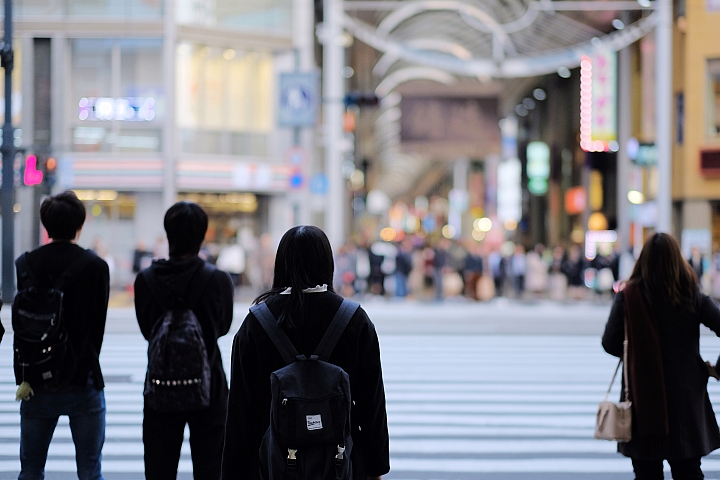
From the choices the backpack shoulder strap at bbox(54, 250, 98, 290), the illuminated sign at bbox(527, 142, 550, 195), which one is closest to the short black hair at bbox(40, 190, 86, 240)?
the backpack shoulder strap at bbox(54, 250, 98, 290)

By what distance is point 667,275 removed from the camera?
454 cm

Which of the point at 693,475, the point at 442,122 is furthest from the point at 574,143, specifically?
the point at 693,475

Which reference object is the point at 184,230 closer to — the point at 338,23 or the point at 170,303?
the point at 170,303

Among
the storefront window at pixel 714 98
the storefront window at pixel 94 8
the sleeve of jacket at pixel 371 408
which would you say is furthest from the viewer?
the storefront window at pixel 94 8

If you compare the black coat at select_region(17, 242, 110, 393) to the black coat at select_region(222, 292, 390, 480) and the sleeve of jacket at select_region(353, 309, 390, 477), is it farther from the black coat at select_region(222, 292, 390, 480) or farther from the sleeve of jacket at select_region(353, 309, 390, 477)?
the sleeve of jacket at select_region(353, 309, 390, 477)

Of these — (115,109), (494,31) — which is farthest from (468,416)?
(494,31)

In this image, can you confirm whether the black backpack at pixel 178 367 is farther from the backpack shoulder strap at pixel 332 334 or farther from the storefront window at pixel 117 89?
the storefront window at pixel 117 89

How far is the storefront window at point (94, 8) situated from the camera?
3041 cm

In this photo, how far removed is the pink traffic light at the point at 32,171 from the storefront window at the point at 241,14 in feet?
39.1

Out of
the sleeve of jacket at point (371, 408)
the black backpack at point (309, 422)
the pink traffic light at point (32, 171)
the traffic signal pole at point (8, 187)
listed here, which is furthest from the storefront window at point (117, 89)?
the black backpack at point (309, 422)

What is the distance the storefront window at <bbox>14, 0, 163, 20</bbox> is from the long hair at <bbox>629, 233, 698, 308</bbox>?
93.1ft

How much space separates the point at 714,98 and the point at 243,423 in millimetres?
29963

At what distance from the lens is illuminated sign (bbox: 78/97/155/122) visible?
30.5 metres

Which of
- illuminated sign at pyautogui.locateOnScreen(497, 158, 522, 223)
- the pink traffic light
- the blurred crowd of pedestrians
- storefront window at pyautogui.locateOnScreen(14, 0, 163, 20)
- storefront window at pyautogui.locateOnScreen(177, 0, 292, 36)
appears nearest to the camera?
the pink traffic light
